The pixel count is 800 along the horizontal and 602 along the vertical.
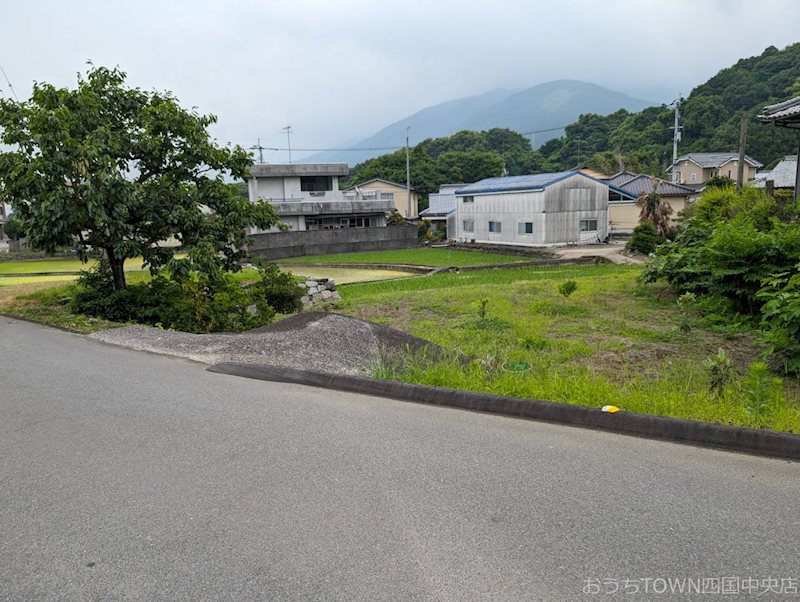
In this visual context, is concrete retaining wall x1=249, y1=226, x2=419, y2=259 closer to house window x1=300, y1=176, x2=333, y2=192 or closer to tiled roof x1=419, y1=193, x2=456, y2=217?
house window x1=300, y1=176, x2=333, y2=192

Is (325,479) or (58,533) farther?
(325,479)

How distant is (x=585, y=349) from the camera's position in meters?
7.79

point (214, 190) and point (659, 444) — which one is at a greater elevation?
point (214, 190)

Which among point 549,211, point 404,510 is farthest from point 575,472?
point 549,211

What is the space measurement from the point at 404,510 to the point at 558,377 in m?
2.89

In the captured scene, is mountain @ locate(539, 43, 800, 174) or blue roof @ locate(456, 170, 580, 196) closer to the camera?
blue roof @ locate(456, 170, 580, 196)

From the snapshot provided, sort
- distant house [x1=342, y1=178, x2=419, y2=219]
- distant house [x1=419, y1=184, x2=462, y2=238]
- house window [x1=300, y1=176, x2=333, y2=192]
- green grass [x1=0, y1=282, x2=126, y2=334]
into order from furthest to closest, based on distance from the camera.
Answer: distant house [x1=342, y1=178, x2=419, y2=219] < distant house [x1=419, y1=184, x2=462, y2=238] < house window [x1=300, y1=176, x2=333, y2=192] < green grass [x1=0, y1=282, x2=126, y2=334]

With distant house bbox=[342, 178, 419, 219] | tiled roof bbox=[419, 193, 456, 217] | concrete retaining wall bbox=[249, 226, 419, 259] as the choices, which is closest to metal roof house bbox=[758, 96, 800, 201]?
concrete retaining wall bbox=[249, 226, 419, 259]

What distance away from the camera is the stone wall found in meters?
17.7

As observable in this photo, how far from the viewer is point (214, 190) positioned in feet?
41.2

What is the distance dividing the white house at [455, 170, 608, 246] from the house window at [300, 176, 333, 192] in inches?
469

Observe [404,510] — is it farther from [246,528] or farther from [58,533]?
[58,533]

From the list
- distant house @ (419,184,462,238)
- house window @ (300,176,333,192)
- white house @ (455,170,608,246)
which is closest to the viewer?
white house @ (455,170,608,246)

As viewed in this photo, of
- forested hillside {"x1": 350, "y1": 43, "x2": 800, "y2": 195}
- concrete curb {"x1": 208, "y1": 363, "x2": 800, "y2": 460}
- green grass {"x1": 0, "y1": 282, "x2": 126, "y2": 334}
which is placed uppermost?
→ forested hillside {"x1": 350, "y1": 43, "x2": 800, "y2": 195}
